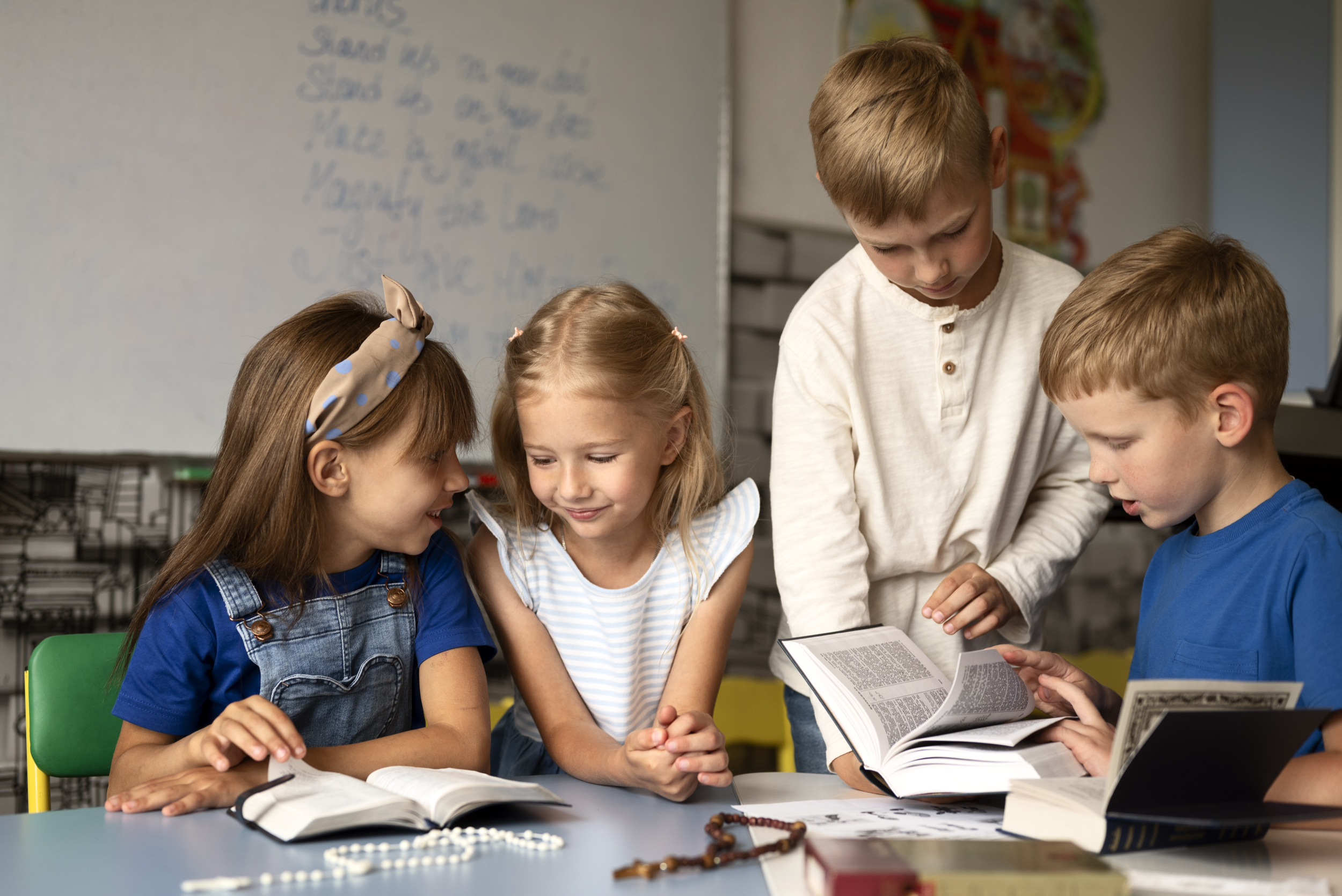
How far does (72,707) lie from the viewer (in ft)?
3.94

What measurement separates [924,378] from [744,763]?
4.90 ft

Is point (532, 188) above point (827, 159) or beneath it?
above

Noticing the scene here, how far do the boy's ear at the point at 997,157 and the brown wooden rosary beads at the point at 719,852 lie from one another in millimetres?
700

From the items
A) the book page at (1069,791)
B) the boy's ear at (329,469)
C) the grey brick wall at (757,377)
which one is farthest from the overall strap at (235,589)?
the grey brick wall at (757,377)

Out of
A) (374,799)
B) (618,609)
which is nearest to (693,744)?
(374,799)

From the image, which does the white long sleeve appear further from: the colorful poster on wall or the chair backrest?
the colorful poster on wall

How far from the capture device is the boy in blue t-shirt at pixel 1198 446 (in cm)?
96

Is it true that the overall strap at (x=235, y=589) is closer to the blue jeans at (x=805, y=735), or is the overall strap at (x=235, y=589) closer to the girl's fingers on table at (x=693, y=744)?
the girl's fingers on table at (x=693, y=744)

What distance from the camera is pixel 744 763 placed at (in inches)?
99.1

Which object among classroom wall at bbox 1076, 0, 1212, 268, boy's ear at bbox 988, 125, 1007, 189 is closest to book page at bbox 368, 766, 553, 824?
boy's ear at bbox 988, 125, 1007, 189

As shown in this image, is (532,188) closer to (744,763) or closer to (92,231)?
(92,231)

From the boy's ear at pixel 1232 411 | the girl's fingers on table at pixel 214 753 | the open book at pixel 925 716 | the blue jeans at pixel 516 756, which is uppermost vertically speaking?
the boy's ear at pixel 1232 411

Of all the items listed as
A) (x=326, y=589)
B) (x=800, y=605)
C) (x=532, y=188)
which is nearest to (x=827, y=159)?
(x=800, y=605)

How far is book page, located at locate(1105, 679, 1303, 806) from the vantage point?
0.69 m
